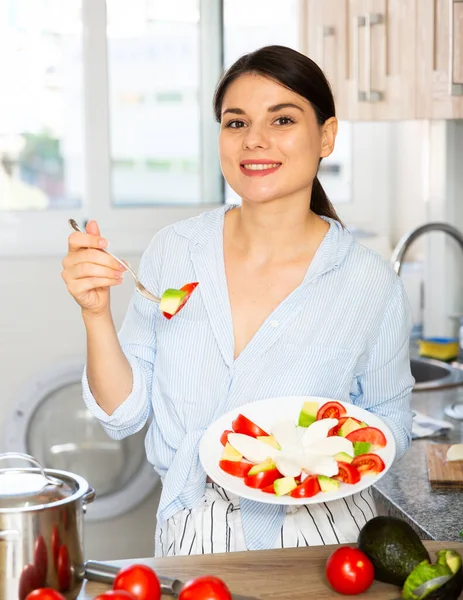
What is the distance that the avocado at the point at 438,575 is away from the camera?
3.87ft

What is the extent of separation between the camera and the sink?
2605 millimetres

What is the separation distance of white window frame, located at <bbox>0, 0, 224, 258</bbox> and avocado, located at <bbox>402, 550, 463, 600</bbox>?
2.01 metres

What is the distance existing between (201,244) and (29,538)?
76 cm

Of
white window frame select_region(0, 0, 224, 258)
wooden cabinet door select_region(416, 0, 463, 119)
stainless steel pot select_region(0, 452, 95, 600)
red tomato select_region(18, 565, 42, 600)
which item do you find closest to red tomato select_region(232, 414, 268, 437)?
stainless steel pot select_region(0, 452, 95, 600)

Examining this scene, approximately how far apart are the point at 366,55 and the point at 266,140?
3.04ft

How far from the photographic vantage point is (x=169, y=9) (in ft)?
10.3

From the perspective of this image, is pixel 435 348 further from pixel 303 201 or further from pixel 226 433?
pixel 226 433

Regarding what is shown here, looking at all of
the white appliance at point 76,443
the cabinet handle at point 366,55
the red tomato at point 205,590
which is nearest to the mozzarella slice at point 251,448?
the red tomato at point 205,590

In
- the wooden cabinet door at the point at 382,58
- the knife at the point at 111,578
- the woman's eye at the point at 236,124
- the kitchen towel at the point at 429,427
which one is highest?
the wooden cabinet door at the point at 382,58

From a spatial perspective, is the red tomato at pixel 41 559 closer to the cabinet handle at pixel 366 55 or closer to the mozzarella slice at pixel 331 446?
the mozzarella slice at pixel 331 446

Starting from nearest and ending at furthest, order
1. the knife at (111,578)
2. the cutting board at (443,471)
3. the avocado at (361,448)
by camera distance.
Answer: the knife at (111,578), the avocado at (361,448), the cutting board at (443,471)

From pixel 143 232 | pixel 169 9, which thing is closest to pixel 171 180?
pixel 143 232

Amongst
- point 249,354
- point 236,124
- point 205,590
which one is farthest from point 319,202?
point 205,590

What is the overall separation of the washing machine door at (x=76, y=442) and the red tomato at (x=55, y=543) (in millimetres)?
1786
